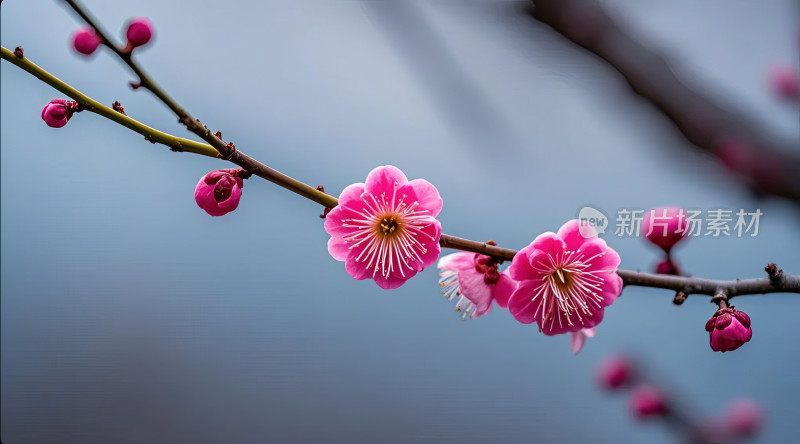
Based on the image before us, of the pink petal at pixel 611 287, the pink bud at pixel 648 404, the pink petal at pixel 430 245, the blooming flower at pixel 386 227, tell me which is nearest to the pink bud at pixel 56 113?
the blooming flower at pixel 386 227

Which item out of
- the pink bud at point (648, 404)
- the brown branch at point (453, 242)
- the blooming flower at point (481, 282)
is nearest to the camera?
the brown branch at point (453, 242)

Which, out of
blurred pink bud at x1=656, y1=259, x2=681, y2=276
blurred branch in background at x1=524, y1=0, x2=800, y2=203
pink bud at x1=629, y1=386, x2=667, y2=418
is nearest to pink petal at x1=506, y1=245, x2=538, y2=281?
blurred pink bud at x1=656, y1=259, x2=681, y2=276

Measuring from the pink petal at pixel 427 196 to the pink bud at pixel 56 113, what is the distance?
0.35m

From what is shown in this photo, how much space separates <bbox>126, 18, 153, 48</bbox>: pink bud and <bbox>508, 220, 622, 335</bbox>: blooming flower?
43 cm

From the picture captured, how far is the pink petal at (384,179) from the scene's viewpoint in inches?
23.6

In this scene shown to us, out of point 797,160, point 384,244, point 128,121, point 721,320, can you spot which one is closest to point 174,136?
point 128,121

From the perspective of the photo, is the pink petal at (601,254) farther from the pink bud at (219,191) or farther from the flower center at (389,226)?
the pink bud at (219,191)

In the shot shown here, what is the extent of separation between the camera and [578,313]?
0.64 meters

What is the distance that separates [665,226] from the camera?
68 centimetres

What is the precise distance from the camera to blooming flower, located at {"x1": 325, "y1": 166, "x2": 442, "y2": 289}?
59 cm

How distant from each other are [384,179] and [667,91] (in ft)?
1.69

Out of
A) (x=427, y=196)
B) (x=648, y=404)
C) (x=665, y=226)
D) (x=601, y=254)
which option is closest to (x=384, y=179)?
(x=427, y=196)

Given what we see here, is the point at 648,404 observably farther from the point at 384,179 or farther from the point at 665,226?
the point at 384,179

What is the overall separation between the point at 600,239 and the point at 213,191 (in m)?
0.43
